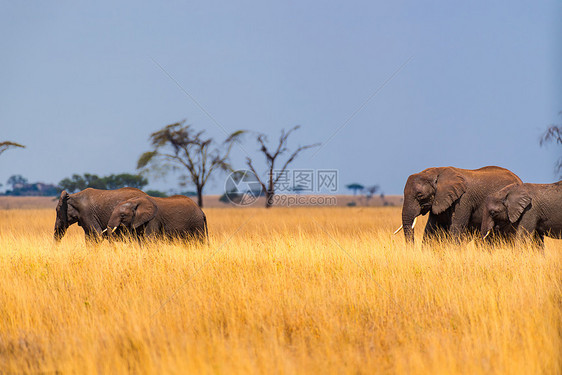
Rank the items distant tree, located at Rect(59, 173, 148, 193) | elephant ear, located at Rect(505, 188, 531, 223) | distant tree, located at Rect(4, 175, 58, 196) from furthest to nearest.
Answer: distant tree, located at Rect(4, 175, 58, 196)
distant tree, located at Rect(59, 173, 148, 193)
elephant ear, located at Rect(505, 188, 531, 223)

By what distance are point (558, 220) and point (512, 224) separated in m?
0.98

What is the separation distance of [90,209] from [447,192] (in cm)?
975

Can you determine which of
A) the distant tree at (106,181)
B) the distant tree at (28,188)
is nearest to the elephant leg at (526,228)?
the distant tree at (106,181)

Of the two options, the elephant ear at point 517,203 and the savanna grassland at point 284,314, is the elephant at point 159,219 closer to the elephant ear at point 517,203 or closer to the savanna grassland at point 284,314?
the savanna grassland at point 284,314

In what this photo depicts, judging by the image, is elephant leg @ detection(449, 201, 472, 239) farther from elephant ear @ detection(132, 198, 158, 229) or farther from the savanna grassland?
elephant ear @ detection(132, 198, 158, 229)

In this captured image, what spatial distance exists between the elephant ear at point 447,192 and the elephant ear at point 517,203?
1194 mm

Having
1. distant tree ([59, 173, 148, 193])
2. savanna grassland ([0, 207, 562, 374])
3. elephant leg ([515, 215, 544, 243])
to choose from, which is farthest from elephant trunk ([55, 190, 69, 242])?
distant tree ([59, 173, 148, 193])

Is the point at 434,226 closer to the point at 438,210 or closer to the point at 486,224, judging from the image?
the point at 438,210

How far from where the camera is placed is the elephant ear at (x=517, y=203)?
12219 millimetres

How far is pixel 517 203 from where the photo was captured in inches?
483

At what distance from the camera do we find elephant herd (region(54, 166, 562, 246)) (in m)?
12.4

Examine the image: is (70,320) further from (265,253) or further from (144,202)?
(144,202)

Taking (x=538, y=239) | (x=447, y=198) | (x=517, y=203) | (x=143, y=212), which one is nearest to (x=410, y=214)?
(x=447, y=198)

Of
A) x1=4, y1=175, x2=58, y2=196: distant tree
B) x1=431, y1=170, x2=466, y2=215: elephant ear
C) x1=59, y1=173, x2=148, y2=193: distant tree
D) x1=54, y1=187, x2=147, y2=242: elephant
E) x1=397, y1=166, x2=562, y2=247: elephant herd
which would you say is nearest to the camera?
x1=397, y1=166, x2=562, y2=247: elephant herd
